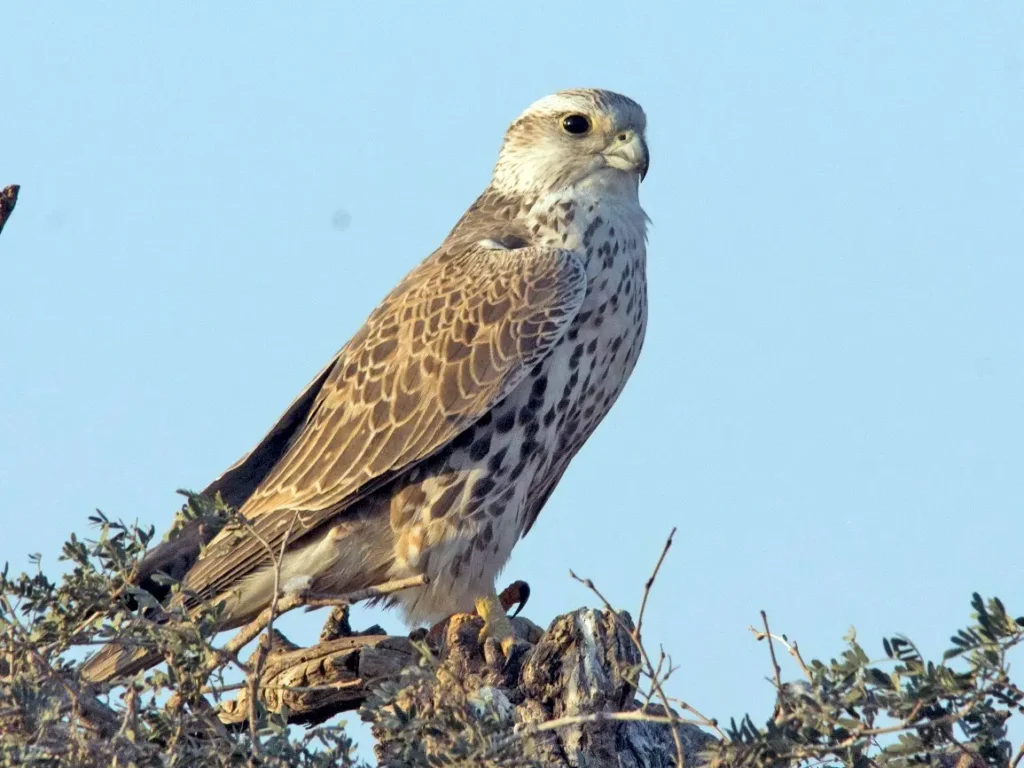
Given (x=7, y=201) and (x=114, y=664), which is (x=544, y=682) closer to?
(x=114, y=664)

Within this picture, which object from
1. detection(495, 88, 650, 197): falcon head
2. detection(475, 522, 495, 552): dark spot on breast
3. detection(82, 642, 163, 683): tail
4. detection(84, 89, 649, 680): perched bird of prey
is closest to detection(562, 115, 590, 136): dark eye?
detection(495, 88, 650, 197): falcon head

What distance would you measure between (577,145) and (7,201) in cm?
284

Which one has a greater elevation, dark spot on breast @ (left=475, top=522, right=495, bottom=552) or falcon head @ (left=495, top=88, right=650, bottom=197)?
falcon head @ (left=495, top=88, right=650, bottom=197)

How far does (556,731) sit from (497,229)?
89.4 inches

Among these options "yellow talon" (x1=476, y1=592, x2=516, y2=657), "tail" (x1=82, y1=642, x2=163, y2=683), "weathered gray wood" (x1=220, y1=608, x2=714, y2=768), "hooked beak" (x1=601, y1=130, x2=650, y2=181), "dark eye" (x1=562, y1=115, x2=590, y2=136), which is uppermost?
"dark eye" (x1=562, y1=115, x2=590, y2=136)

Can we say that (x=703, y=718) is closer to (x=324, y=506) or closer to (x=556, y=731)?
A: (x=556, y=731)

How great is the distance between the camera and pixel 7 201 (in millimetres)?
3863

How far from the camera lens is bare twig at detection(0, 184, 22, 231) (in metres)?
3.84

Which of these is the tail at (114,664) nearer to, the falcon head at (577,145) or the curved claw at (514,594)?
the curved claw at (514,594)

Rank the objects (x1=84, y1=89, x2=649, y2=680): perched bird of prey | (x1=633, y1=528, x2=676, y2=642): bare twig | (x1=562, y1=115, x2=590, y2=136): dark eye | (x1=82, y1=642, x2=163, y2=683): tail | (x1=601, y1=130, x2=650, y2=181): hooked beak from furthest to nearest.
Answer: (x1=562, y1=115, x2=590, y2=136): dark eye, (x1=601, y1=130, x2=650, y2=181): hooked beak, (x1=84, y1=89, x2=649, y2=680): perched bird of prey, (x1=82, y1=642, x2=163, y2=683): tail, (x1=633, y1=528, x2=676, y2=642): bare twig

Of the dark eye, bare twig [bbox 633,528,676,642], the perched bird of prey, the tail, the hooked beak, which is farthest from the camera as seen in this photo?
the dark eye

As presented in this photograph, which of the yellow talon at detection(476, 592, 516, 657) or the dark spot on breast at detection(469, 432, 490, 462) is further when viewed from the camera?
the dark spot on breast at detection(469, 432, 490, 462)

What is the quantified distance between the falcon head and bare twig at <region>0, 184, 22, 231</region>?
265 cm

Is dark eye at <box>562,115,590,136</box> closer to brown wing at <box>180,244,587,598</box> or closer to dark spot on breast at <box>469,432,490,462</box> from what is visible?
brown wing at <box>180,244,587,598</box>
